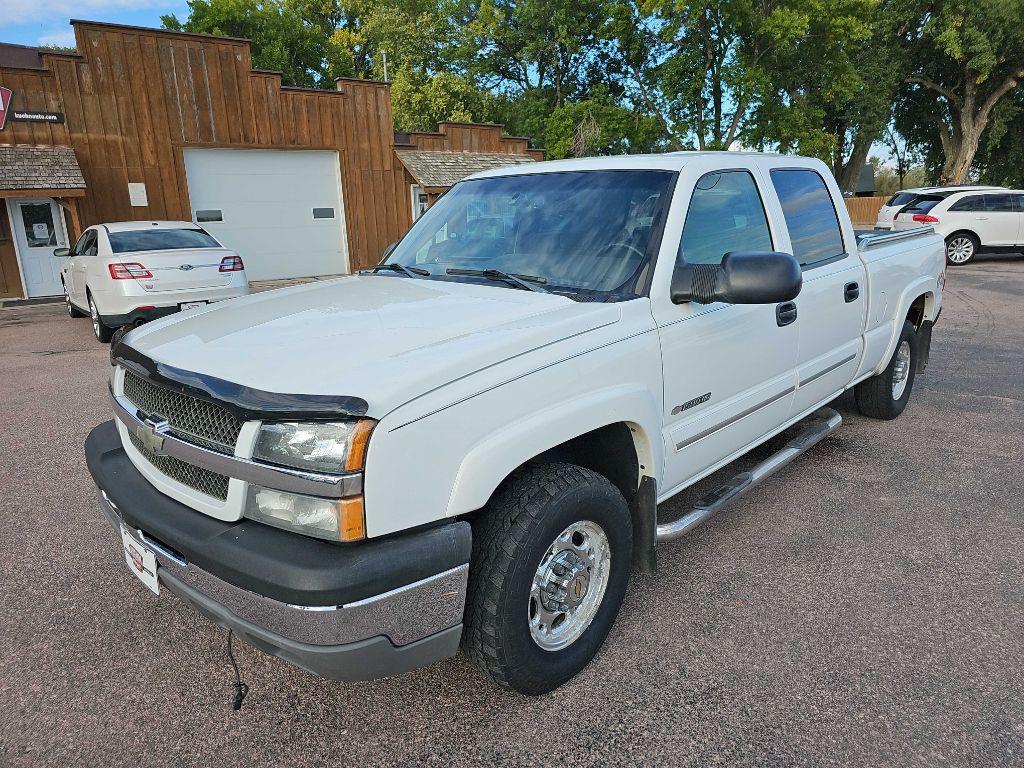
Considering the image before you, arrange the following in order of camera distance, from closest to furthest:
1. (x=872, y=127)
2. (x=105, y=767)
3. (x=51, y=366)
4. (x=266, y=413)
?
1. (x=266, y=413)
2. (x=105, y=767)
3. (x=51, y=366)
4. (x=872, y=127)

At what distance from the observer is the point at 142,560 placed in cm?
237

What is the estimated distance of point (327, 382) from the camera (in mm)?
1973

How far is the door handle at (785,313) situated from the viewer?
3.45 metres

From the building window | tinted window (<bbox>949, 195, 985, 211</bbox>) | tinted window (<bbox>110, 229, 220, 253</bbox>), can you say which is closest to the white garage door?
A: the building window

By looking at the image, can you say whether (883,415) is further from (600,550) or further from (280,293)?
(280,293)

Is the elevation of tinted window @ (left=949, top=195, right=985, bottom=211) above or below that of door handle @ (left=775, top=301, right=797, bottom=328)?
above

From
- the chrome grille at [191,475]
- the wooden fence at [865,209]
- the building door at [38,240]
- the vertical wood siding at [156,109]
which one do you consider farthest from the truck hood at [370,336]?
the wooden fence at [865,209]

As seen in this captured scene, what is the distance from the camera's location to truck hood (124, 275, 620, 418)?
2012 millimetres

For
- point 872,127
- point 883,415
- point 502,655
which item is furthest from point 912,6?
point 502,655

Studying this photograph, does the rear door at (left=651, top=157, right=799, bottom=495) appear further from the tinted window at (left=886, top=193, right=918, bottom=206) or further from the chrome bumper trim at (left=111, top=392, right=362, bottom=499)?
the tinted window at (left=886, top=193, right=918, bottom=206)

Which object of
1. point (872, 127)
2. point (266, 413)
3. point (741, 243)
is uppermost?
point (872, 127)

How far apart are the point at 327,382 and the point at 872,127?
31320mm

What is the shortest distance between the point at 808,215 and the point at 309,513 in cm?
335

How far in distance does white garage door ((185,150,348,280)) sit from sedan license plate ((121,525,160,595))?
595 inches
